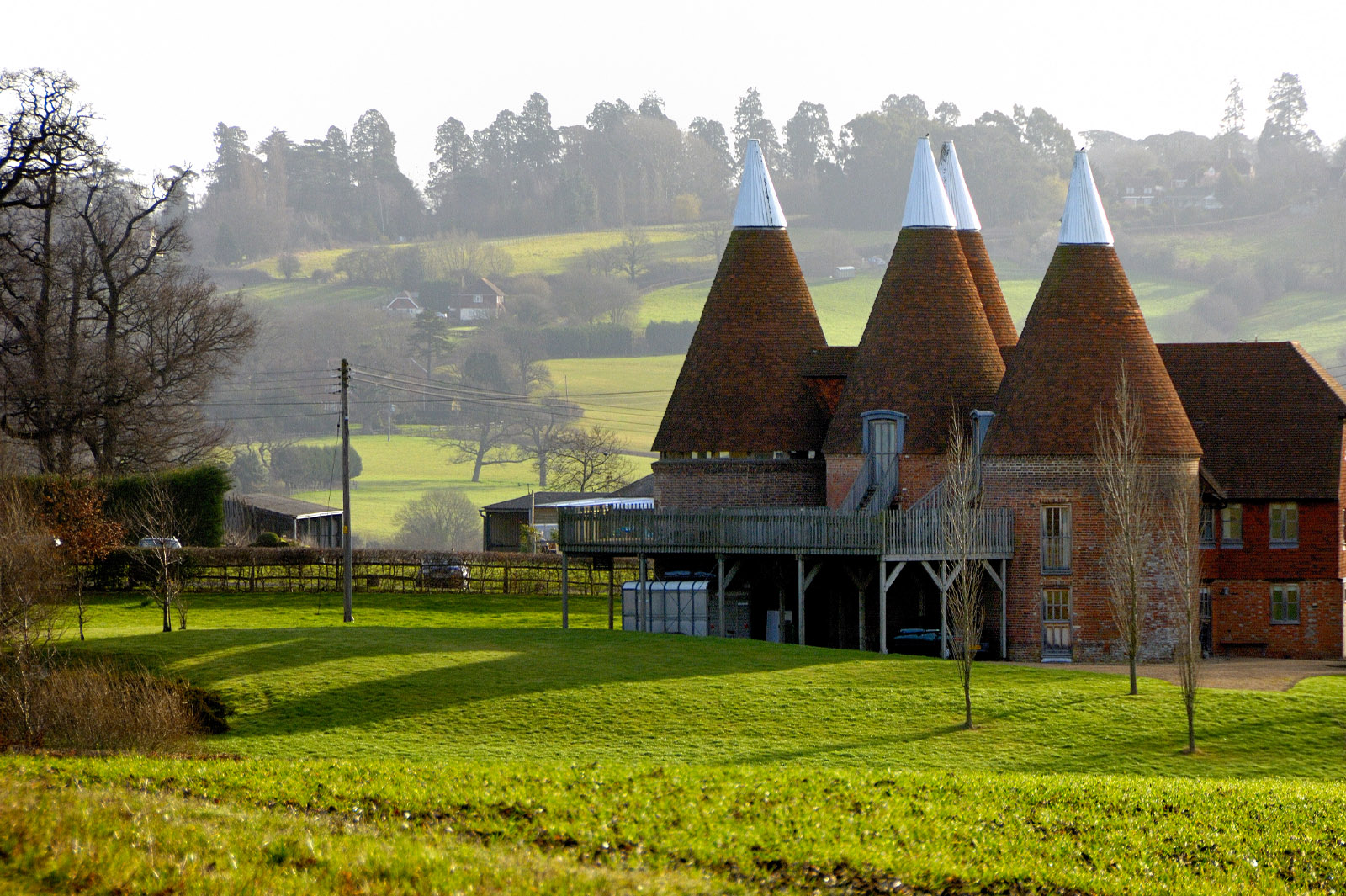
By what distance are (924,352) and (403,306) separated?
108 meters

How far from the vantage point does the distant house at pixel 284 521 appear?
5800 centimetres

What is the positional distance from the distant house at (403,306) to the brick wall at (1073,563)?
351ft

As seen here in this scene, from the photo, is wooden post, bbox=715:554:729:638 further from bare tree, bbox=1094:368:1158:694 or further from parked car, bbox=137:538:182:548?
parked car, bbox=137:538:182:548

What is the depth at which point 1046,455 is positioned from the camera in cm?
3073

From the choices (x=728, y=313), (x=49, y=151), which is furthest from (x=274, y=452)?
(x=728, y=313)

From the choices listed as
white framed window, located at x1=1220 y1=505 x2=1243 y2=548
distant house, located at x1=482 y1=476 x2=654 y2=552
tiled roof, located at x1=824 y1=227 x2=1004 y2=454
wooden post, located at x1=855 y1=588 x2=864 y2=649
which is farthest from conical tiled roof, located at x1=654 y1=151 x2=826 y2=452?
distant house, located at x1=482 y1=476 x2=654 y2=552

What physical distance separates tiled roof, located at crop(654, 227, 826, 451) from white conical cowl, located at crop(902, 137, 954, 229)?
318 centimetres

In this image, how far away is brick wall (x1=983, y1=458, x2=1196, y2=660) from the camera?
1203 inches

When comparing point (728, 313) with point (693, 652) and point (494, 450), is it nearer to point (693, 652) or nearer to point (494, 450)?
point (693, 652)

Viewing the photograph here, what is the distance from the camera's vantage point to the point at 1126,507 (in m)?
25.9

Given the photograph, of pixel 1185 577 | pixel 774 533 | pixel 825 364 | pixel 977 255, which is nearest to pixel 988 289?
pixel 977 255

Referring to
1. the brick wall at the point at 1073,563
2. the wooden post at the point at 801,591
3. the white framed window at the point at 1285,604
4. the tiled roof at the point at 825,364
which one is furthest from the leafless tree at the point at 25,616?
the white framed window at the point at 1285,604

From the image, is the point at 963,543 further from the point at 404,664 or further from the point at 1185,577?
the point at 404,664

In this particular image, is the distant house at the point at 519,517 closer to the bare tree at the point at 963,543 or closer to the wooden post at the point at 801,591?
the wooden post at the point at 801,591
